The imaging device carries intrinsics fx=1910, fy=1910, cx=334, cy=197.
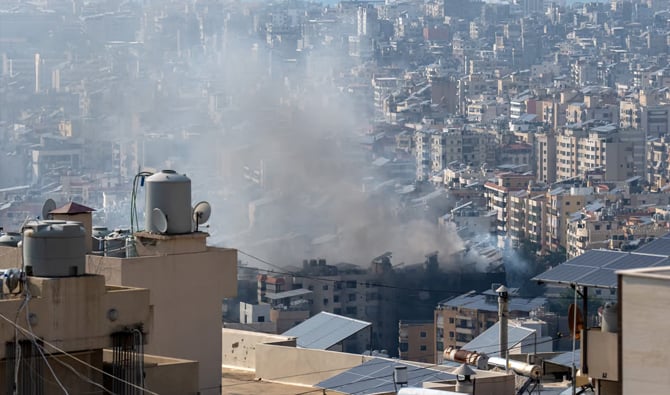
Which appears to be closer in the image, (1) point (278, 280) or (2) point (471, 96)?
(1) point (278, 280)

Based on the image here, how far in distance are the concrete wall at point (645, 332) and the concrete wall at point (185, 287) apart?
10.7 feet

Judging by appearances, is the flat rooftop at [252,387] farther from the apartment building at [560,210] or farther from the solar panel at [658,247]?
the apartment building at [560,210]

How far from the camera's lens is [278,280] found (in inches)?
1884

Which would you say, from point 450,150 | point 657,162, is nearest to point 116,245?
point 657,162

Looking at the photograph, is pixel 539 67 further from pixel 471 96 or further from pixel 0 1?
pixel 0 1

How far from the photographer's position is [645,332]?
522 centimetres

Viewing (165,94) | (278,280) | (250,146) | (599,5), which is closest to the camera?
(278,280)

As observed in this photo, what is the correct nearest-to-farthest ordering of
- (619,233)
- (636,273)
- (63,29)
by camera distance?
1. (636,273)
2. (619,233)
3. (63,29)

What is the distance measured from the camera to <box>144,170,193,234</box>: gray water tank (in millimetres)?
8492

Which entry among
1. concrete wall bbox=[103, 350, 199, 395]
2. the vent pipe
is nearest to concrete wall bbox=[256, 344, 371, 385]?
the vent pipe

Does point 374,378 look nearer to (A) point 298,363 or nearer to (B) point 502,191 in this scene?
(A) point 298,363

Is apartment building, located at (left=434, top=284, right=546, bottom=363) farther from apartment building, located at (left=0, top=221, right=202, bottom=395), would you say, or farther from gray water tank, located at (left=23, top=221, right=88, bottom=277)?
gray water tank, located at (left=23, top=221, right=88, bottom=277)

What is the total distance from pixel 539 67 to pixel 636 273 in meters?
118

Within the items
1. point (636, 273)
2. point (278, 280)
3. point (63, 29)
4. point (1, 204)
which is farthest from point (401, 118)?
point (636, 273)
